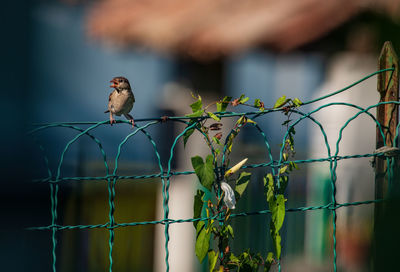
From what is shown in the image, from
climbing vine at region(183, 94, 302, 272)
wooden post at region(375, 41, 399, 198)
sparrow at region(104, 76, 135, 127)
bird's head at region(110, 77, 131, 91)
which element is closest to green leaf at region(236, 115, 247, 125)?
climbing vine at region(183, 94, 302, 272)

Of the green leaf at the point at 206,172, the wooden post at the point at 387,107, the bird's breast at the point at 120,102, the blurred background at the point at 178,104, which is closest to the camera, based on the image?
the green leaf at the point at 206,172

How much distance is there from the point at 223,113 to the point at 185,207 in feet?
8.06

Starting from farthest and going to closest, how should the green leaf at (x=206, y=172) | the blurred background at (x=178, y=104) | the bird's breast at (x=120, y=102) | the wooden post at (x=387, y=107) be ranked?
the blurred background at (x=178, y=104), the bird's breast at (x=120, y=102), the wooden post at (x=387, y=107), the green leaf at (x=206, y=172)

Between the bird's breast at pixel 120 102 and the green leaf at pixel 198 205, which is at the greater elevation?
the bird's breast at pixel 120 102

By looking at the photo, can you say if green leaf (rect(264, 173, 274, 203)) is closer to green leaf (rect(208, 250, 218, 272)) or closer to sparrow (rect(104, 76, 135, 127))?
green leaf (rect(208, 250, 218, 272))

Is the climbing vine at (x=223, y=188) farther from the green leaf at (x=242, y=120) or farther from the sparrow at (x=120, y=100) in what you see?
the sparrow at (x=120, y=100)

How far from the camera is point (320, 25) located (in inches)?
135

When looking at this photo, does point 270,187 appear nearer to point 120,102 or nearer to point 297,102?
point 297,102

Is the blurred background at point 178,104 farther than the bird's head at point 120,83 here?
Yes

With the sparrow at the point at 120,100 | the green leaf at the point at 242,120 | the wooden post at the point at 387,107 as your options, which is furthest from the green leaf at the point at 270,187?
the sparrow at the point at 120,100

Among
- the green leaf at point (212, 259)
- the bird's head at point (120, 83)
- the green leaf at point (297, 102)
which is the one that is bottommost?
the green leaf at point (212, 259)

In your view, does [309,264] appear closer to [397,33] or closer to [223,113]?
[223,113]

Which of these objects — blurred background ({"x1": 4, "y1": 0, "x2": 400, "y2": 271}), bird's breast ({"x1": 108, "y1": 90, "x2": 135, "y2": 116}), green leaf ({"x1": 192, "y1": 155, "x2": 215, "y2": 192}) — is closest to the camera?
green leaf ({"x1": 192, "y1": 155, "x2": 215, "y2": 192})

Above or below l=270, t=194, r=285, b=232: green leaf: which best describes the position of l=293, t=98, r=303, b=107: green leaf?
above
